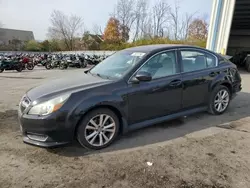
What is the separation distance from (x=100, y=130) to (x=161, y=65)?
5.12 ft

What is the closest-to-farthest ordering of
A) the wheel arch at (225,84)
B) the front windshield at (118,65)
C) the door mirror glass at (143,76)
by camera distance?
the door mirror glass at (143,76) → the front windshield at (118,65) → the wheel arch at (225,84)

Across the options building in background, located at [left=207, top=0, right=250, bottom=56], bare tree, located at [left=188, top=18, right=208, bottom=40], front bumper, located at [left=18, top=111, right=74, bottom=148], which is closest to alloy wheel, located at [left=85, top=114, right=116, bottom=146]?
front bumper, located at [left=18, top=111, right=74, bottom=148]

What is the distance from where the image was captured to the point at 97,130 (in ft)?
10.5

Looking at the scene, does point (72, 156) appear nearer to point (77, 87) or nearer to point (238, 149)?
point (77, 87)

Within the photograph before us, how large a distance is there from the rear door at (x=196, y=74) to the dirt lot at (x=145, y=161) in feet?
1.78

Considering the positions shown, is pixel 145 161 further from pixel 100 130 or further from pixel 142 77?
pixel 142 77

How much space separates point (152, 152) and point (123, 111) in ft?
2.47

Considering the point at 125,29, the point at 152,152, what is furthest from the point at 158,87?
the point at 125,29

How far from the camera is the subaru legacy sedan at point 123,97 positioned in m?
2.93

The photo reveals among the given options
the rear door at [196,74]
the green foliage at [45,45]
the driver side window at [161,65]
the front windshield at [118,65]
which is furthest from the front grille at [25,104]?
the green foliage at [45,45]

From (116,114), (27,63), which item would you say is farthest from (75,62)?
(116,114)

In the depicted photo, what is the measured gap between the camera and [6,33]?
200ft

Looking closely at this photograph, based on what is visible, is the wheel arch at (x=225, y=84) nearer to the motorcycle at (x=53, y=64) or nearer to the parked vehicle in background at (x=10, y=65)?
the parked vehicle in background at (x=10, y=65)

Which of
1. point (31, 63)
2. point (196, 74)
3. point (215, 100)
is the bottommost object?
point (31, 63)
